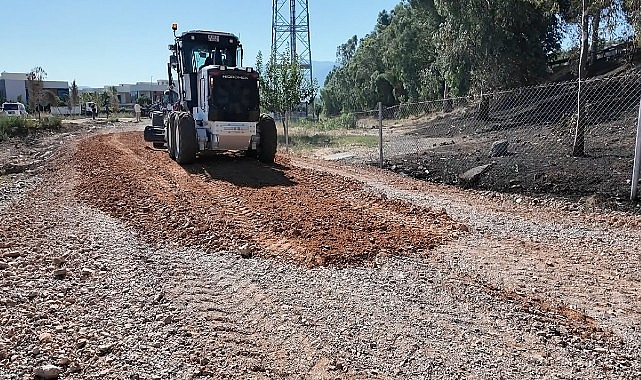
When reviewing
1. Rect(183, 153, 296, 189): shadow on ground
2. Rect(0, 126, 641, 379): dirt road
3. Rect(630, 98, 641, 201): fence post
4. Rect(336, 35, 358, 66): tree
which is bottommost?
Rect(0, 126, 641, 379): dirt road

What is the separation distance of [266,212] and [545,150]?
27.3ft

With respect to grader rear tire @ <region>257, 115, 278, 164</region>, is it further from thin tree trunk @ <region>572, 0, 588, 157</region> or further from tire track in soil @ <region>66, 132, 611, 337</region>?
thin tree trunk @ <region>572, 0, 588, 157</region>

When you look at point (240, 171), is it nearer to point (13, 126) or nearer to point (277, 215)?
point (277, 215)

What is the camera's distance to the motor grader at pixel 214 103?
1164 centimetres

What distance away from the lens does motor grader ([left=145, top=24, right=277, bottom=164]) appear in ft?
38.2

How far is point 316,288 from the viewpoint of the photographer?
190 inches

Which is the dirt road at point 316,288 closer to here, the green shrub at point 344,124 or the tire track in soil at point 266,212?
the tire track in soil at point 266,212

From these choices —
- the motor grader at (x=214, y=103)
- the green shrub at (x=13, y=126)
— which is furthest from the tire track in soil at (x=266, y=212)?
the green shrub at (x=13, y=126)

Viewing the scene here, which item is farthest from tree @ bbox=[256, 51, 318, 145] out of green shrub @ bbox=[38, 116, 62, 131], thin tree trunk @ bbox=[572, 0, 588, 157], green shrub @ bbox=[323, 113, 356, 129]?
thin tree trunk @ bbox=[572, 0, 588, 157]

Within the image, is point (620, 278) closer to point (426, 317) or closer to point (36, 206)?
point (426, 317)

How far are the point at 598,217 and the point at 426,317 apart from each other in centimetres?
428

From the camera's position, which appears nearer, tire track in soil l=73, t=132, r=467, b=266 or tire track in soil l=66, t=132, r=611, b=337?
tire track in soil l=66, t=132, r=611, b=337

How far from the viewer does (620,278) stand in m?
4.95

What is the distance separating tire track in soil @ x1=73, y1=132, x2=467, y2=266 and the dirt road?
0.15 feet
